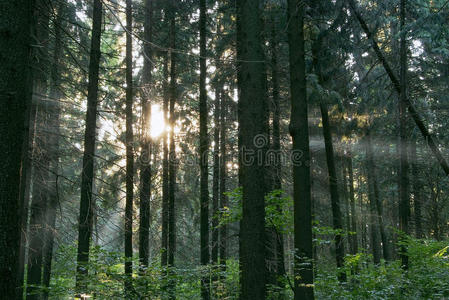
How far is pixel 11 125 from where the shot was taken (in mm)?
3717

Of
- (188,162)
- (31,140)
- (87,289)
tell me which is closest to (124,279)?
(87,289)

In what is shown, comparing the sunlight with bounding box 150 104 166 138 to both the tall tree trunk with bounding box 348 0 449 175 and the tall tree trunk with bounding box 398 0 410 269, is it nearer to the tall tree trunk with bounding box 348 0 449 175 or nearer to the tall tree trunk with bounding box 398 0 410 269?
the tall tree trunk with bounding box 348 0 449 175

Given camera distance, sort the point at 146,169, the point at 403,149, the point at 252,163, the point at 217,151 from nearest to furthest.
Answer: the point at 252,163 < the point at 146,169 < the point at 403,149 < the point at 217,151

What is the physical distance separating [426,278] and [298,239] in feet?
16.9

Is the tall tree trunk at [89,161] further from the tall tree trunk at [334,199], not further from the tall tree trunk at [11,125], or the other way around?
the tall tree trunk at [334,199]

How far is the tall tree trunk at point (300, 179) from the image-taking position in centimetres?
687

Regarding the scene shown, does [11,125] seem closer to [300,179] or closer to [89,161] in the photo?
[89,161]

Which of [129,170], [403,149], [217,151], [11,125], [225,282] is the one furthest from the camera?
[217,151]

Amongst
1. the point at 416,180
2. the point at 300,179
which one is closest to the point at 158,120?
the point at 300,179

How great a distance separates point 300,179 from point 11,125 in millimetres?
5352

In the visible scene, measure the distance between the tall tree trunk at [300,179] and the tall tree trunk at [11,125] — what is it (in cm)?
501

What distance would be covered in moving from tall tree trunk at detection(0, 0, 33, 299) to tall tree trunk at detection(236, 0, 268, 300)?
3.42 m

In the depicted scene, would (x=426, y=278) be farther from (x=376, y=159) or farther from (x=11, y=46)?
(x=376, y=159)

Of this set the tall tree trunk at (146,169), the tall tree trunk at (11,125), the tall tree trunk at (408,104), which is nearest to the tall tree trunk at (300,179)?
the tall tree trunk at (146,169)
